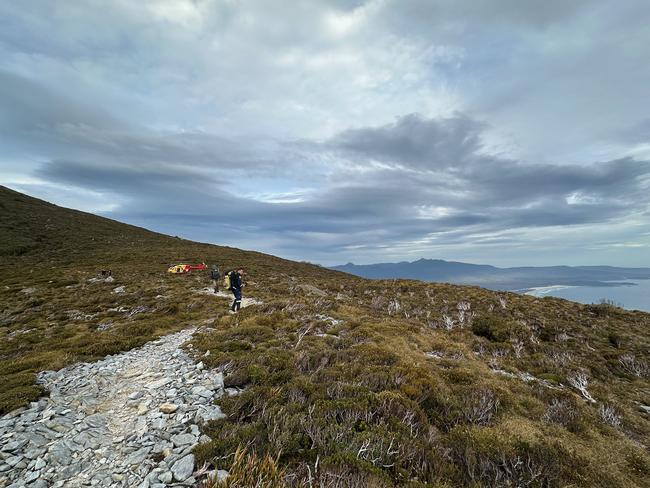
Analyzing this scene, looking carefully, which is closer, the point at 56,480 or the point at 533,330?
the point at 56,480

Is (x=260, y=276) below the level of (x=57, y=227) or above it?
below

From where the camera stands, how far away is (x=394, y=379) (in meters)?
8.32

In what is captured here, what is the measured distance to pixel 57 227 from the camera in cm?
5269

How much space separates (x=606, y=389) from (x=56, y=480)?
1541 centimetres

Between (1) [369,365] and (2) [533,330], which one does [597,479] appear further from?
(2) [533,330]

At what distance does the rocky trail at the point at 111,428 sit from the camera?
473cm

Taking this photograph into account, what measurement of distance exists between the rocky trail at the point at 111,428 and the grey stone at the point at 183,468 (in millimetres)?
13

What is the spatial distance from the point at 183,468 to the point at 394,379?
555cm

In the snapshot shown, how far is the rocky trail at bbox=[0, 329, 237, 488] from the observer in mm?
4730

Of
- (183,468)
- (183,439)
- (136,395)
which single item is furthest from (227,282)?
(183,468)

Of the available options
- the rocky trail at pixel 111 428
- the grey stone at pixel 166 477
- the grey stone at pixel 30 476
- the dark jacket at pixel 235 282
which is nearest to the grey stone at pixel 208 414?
the rocky trail at pixel 111 428

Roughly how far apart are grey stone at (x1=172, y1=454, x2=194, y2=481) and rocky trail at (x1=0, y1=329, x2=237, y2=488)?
1 centimetres

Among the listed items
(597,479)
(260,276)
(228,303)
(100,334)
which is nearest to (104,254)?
(260,276)

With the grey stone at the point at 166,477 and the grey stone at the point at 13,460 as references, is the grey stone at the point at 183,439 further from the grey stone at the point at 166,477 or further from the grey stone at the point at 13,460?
the grey stone at the point at 13,460
